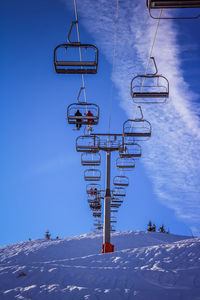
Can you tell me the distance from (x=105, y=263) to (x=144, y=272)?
2104 millimetres

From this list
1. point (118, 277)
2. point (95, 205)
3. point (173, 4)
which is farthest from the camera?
point (95, 205)

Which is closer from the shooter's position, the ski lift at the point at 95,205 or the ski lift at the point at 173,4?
the ski lift at the point at 173,4

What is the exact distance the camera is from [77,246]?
68.1ft

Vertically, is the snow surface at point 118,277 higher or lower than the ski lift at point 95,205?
lower

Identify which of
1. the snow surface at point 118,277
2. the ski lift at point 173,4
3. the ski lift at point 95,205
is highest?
the ski lift at point 173,4

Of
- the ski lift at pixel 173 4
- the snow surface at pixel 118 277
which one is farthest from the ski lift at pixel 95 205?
the ski lift at pixel 173 4

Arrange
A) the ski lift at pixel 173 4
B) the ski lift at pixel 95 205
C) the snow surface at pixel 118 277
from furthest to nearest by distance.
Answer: the ski lift at pixel 95 205 → the snow surface at pixel 118 277 → the ski lift at pixel 173 4

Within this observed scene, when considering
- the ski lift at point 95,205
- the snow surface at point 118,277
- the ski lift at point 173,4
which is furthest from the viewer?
the ski lift at point 95,205

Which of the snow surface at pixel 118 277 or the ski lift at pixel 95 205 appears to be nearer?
the snow surface at pixel 118 277

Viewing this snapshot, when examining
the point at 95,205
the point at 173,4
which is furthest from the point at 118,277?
the point at 95,205

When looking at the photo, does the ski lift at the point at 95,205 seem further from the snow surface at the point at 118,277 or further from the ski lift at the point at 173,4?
the ski lift at the point at 173,4

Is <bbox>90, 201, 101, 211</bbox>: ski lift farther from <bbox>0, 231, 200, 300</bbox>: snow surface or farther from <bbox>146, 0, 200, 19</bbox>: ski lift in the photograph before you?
<bbox>146, 0, 200, 19</bbox>: ski lift

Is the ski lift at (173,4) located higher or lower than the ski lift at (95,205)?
higher

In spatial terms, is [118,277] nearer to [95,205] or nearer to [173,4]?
[173,4]
